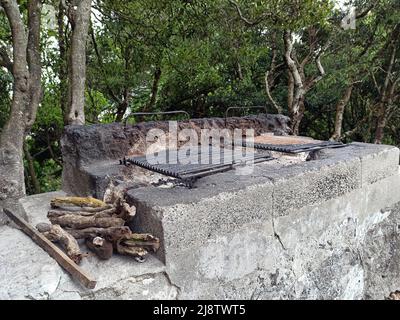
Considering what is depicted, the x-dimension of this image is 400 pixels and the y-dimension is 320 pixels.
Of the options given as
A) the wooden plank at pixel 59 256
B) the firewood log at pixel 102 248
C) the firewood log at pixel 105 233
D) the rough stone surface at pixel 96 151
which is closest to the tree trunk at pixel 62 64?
the rough stone surface at pixel 96 151

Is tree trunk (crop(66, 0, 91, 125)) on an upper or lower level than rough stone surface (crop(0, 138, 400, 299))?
upper

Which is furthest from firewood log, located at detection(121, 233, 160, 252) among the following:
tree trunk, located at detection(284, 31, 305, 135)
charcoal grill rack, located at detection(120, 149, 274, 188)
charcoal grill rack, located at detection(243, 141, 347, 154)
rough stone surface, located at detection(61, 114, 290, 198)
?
tree trunk, located at detection(284, 31, 305, 135)

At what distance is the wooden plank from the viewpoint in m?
1.48

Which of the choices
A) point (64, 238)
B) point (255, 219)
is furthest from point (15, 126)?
point (255, 219)

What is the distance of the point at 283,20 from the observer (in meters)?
4.49

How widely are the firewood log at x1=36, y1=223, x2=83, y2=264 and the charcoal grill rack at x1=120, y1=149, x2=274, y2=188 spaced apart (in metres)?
0.74

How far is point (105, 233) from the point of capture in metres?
1.76

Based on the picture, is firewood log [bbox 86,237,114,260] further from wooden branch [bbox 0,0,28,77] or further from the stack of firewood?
wooden branch [bbox 0,0,28,77]

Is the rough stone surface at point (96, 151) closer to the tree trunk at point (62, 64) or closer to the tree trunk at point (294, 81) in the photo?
the tree trunk at point (294, 81)

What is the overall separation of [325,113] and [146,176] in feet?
22.4

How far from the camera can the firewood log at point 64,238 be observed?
65.0 inches

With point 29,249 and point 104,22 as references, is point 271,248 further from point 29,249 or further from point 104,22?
point 104,22

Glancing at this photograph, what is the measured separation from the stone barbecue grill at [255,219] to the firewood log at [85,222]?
→ 0.46ft

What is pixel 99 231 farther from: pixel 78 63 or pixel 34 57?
pixel 78 63
